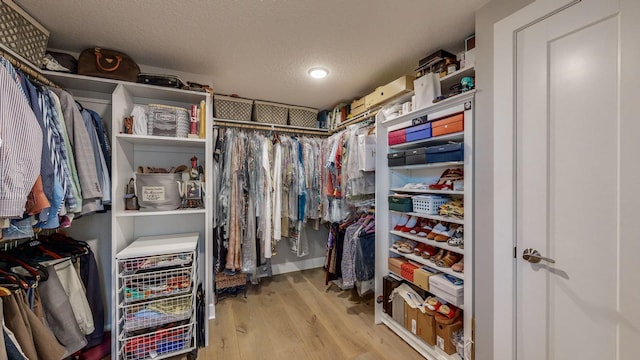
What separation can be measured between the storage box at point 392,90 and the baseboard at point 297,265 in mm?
2248

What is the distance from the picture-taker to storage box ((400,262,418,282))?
179cm

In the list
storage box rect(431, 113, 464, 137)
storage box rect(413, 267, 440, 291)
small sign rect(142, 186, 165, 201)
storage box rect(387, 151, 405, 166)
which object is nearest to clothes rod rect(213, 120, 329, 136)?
small sign rect(142, 186, 165, 201)

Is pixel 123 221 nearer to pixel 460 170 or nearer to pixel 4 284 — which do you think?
pixel 4 284

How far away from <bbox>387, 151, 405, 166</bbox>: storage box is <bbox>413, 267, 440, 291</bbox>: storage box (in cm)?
83

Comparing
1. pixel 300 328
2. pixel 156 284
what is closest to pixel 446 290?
pixel 300 328

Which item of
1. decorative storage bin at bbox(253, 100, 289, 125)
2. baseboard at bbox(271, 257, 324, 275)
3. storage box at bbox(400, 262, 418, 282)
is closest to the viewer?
Answer: storage box at bbox(400, 262, 418, 282)

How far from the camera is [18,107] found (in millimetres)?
1021

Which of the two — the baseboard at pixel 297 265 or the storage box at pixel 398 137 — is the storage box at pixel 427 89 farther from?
the baseboard at pixel 297 265

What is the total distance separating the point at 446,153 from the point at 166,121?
6.68 ft

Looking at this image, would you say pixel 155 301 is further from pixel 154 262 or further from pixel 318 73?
pixel 318 73

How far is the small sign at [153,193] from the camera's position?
66.6 inches

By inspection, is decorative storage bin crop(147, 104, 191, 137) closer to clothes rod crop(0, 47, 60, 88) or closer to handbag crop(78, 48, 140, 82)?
→ handbag crop(78, 48, 140, 82)

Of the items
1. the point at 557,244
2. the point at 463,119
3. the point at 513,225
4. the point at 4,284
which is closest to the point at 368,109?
the point at 463,119

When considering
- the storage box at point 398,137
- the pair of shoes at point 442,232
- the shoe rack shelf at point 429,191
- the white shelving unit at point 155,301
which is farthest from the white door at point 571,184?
the white shelving unit at point 155,301
